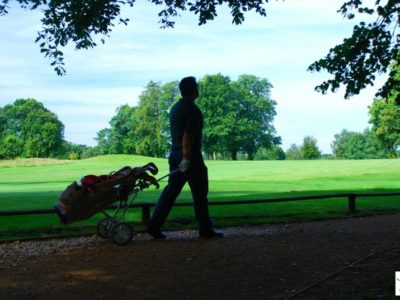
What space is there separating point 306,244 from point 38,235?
454 centimetres

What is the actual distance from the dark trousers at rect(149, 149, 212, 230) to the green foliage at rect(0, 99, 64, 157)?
89037 millimetres

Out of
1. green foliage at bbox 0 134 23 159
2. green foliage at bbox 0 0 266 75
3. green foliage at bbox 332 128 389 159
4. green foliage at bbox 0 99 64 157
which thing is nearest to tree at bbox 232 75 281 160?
green foliage at bbox 332 128 389 159

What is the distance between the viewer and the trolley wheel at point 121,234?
7.72 meters

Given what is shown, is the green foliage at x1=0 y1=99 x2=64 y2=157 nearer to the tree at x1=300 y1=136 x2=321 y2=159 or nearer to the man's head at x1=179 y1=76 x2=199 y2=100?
the tree at x1=300 y1=136 x2=321 y2=159

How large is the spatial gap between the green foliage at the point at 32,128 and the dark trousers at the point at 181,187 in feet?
292

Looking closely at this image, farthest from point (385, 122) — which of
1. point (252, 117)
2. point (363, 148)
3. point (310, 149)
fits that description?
point (363, 148)

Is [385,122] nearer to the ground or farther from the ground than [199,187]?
farther from the ground

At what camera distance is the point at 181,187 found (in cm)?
819

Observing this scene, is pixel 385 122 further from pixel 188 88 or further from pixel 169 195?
pixel 169 195

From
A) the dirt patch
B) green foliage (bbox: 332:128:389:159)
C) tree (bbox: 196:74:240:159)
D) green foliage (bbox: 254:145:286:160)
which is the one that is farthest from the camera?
green foliage (bbox: 254:145:286:160)

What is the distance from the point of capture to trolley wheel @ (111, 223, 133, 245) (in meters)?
7.72

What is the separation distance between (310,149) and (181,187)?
3878 inches

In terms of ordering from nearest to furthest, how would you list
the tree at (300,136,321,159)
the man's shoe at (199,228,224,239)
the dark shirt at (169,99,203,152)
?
the dark shirt at (169,99,203,152), the man's shoe at (199,228,224,239), the tree at (300,136,321,159)

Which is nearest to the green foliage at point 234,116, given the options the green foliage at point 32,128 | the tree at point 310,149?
the tree at point 310,149
